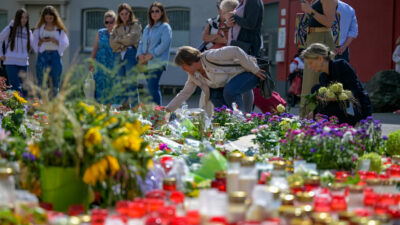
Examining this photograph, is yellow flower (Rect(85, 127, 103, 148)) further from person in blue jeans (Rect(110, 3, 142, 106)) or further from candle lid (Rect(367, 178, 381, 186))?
person in blue jeans (Rect(110, 3, 142, 106))

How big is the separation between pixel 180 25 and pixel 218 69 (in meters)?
13.8

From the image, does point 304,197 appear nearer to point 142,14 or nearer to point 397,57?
point 397,57

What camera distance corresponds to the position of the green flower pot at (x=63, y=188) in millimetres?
3387

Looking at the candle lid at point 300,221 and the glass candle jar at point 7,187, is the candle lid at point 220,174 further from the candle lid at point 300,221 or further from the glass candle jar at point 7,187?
the glass candle jar at point 7,187

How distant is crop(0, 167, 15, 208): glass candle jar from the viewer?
315 cm

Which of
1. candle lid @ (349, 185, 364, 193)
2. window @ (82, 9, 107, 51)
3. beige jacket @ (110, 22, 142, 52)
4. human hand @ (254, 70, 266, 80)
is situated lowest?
candle lid @ (349, 185, 364, 193)

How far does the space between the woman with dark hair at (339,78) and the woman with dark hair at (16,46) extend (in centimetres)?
618

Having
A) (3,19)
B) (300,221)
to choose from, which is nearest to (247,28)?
(300,221)

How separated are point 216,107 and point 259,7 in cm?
129

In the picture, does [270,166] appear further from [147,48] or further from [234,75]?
[147,48]

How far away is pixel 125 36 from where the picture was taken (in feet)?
31.8

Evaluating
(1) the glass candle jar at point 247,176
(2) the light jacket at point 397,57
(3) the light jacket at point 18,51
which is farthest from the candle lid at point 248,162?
(2) the light jacket at point 397,57

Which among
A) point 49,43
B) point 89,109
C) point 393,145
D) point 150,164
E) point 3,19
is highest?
point 3,19

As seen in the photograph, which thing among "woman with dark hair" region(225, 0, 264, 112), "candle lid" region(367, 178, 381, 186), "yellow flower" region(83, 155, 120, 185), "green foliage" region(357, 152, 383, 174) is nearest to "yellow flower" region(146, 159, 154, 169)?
"yellow flower" region(83, 155, 120, 185)
